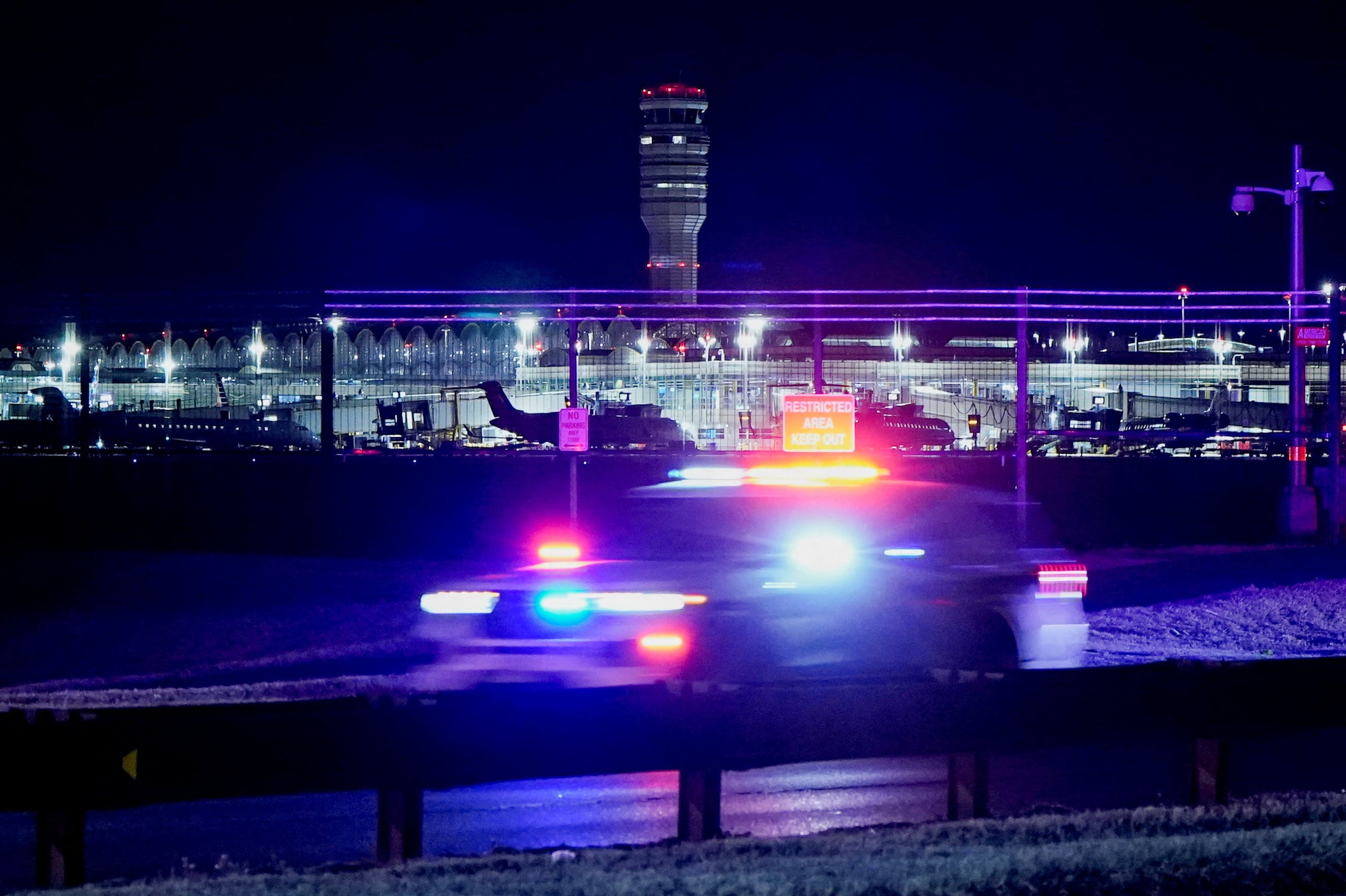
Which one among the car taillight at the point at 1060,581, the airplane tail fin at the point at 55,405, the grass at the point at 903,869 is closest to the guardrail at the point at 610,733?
the grass at the point at 903,869

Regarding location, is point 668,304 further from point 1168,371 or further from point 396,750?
point 396,750

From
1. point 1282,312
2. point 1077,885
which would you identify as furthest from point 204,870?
point 1282,312

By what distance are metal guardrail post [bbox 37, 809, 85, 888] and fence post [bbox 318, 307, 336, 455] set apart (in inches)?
432

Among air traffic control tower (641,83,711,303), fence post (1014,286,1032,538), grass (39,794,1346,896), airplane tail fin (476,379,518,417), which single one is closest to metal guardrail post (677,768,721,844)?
grass (39,794,1346,896)

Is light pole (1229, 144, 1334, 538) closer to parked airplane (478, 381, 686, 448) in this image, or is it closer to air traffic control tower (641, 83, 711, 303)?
parked airplane (478, 381, 686, 448)

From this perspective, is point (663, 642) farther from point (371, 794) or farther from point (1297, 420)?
point (1297, 420)

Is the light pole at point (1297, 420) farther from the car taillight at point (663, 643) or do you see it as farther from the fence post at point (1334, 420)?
the car taillight at point (663, 643)

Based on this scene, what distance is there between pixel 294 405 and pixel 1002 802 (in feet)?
39.0

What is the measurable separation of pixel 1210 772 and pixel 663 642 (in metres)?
2.82

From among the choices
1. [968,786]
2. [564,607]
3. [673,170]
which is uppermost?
[673,170]

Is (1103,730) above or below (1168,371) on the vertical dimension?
below

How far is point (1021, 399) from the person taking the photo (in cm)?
1702

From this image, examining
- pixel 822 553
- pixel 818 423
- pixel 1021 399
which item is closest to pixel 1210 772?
pixel 822 553

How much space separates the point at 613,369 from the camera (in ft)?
58.8
